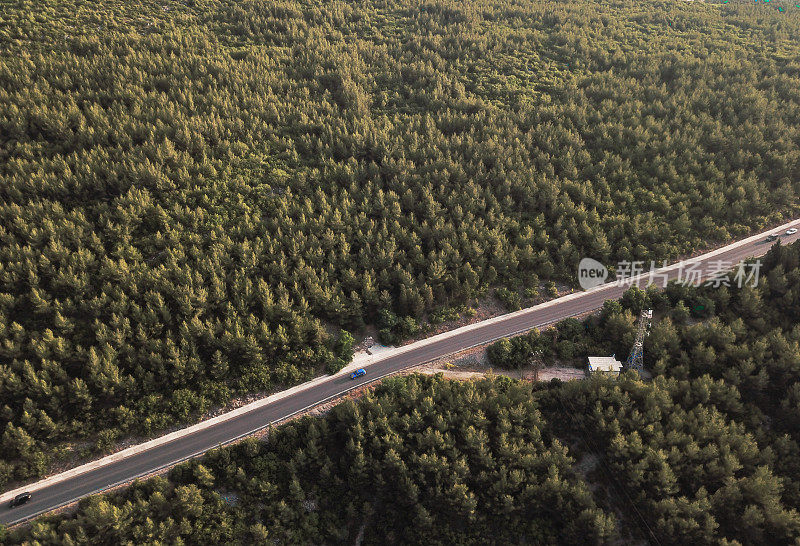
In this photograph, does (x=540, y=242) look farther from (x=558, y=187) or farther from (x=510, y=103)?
(x=510, y=103)

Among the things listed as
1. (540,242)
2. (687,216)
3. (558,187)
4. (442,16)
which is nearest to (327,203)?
(540,242)

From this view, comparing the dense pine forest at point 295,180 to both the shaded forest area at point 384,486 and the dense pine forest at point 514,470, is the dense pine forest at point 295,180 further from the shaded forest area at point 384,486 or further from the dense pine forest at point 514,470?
the dense pine forest at point 514,470

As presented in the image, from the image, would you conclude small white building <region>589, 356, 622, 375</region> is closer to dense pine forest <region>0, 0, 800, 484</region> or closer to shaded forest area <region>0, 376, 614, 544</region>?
shaded forest area <region>0, 376, 614, 544</region>

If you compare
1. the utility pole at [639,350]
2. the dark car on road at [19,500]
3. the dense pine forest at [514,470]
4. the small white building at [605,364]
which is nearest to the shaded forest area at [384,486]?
the dense pine forest at [514,470]

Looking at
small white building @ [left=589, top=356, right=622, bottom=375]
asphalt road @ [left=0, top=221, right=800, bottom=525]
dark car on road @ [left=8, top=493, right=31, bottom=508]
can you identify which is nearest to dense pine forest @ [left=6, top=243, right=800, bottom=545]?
asphalt road @ [left=0, top=221, right=800, bottom=525]

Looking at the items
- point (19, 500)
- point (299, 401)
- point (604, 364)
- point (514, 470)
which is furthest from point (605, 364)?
point (19, 500)

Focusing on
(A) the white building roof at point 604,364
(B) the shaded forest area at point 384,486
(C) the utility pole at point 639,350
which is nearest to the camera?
(B) the shaded forest area at point 384,486
